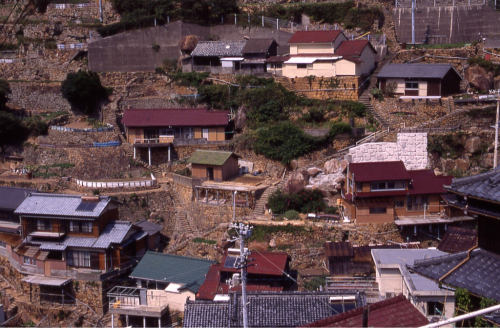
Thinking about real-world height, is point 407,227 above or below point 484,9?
below

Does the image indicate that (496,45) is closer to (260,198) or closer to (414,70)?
(414,70)

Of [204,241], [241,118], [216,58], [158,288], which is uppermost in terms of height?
[216,58]

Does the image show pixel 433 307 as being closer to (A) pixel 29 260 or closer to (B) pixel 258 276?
(B) pixel 258 276

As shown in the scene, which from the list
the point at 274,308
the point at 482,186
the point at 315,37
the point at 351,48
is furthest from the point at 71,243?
the point at 482,186

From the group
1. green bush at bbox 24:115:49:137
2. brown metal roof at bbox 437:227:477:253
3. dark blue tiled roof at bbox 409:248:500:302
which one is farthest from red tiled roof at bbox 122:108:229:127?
dark blue tiled roof at bbox 409:248:500:302

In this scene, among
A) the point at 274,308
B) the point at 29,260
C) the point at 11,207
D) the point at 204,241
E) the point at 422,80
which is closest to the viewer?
the point at 274,308

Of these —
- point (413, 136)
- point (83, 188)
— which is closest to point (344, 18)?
point (413, 136)

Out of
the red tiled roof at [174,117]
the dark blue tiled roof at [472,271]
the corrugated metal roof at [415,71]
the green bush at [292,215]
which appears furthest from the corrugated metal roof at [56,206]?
the dark blue tiled roof at [472,271]
